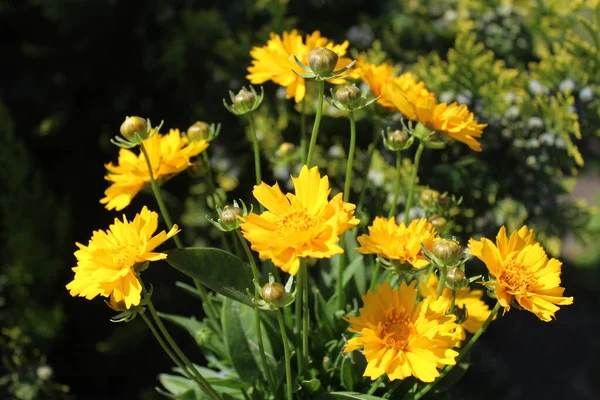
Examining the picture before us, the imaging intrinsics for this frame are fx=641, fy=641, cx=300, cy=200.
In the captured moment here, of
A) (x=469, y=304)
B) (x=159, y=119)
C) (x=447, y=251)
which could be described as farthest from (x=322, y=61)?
(x=159, y=119)

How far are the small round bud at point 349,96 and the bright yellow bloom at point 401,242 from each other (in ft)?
0.50

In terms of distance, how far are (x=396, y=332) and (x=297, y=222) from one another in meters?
0.18

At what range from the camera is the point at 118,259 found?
688 mm

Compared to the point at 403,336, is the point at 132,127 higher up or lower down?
higher up

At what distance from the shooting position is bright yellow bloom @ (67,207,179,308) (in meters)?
0.67

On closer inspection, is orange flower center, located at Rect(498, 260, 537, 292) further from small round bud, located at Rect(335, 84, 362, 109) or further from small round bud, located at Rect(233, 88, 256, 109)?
small round bud, located at Rect(233, 88, 256, 109)

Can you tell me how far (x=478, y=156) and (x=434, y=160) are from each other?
106mm

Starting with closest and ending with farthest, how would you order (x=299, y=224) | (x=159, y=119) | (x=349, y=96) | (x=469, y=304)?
(x=299, y=224) → (x=349, y=96) → (x=469, y=304) → (x=159, y=119)

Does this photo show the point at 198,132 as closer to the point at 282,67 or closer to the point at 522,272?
the point at 282,67

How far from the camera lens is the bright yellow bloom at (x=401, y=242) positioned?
2.50 feet

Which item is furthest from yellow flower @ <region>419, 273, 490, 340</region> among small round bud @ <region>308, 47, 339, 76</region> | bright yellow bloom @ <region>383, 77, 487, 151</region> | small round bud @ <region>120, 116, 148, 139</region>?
small round bud @ <region>120, 116, 148, 139</region>

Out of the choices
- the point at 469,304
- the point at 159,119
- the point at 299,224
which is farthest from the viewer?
the point at 159,119

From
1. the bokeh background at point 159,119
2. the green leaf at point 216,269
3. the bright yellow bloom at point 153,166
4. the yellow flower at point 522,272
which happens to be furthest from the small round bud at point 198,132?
the bokeh background at point 159,119

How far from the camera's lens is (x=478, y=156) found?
5.03 feet
